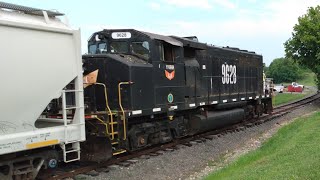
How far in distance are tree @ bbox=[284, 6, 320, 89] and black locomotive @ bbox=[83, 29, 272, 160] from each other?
21.5 meters

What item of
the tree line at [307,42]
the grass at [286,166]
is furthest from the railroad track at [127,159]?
the tree line at [307,42]

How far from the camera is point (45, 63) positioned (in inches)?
300

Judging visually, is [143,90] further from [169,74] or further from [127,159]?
[127,159]

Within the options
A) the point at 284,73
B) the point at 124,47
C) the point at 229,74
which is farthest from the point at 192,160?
the point at 284,73

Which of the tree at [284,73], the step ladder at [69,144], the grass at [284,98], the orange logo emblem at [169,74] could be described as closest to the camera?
the step ladder at [69,144]

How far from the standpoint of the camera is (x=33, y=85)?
7395mm

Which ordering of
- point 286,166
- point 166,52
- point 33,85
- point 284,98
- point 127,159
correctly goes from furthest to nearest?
point 284,98 < point 166,52 < point 127,159 < point 286,166 < point 33,85

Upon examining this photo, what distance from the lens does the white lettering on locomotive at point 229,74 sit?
57.5 feet

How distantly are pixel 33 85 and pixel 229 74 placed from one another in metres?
12.1

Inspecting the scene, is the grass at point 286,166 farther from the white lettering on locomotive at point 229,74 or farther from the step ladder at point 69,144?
the white lettering on locomotive at point 229,74

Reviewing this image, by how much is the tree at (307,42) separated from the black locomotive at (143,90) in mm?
21516

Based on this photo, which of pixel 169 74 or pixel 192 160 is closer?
pixel 192 160

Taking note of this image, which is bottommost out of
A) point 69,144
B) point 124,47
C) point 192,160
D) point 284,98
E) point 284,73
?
point 192,160

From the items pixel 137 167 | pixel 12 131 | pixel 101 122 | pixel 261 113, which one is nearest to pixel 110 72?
pixel 101 122
